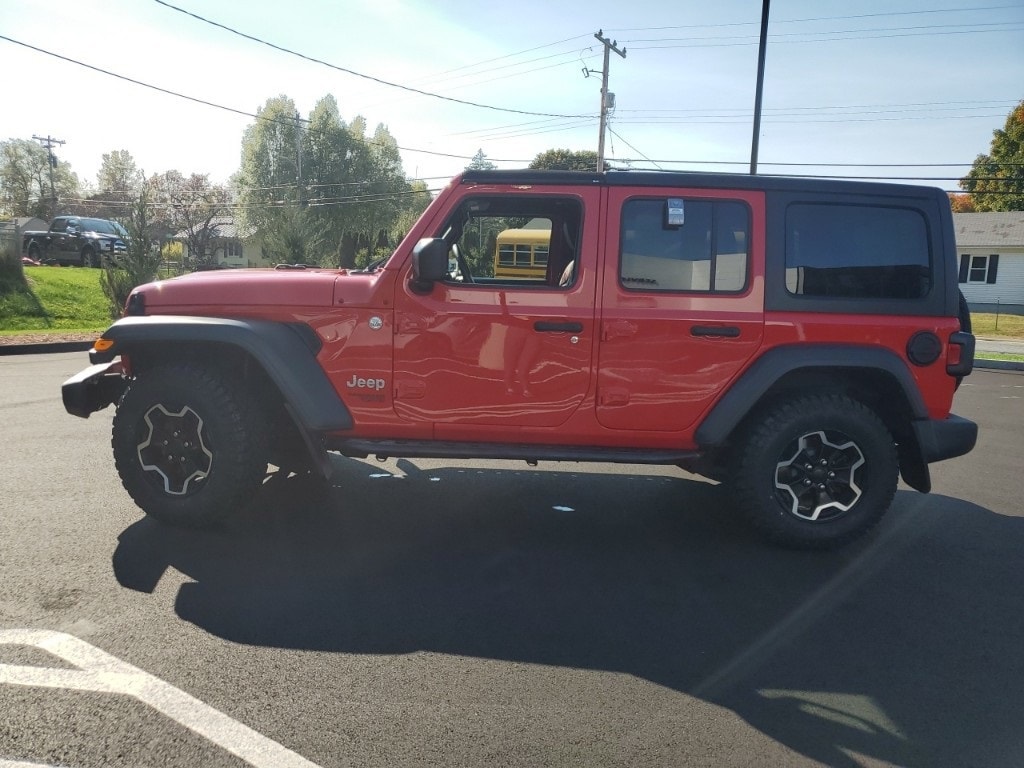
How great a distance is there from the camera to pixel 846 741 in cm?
254

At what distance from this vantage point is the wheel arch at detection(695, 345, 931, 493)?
13.7 feet

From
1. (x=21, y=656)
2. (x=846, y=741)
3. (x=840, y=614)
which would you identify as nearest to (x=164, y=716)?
(x=21, y=656)

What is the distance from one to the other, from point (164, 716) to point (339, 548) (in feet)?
5.35

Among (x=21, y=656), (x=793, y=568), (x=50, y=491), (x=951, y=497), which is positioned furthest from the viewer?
(x=951, y=497)

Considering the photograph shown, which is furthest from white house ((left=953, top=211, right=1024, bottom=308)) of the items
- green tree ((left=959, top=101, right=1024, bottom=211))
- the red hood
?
the red hood

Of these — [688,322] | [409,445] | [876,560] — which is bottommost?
[876,560]

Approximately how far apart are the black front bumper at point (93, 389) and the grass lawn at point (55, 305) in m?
13.5

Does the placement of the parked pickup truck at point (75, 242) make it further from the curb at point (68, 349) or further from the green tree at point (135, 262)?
the curb at point (68, 349)

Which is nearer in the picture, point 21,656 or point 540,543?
point 21,656

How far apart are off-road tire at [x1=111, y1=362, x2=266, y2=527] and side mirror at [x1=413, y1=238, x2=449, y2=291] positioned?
1.28 metres

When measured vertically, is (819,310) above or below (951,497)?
above

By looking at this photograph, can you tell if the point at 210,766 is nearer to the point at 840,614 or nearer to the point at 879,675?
the point at 879,675

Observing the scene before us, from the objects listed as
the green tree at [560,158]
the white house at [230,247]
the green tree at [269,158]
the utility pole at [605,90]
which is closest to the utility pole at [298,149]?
the green tree at [269,158]

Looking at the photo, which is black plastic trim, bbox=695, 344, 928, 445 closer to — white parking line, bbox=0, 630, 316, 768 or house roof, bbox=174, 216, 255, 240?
white parking line, bbox=0, 630, 316, 768
